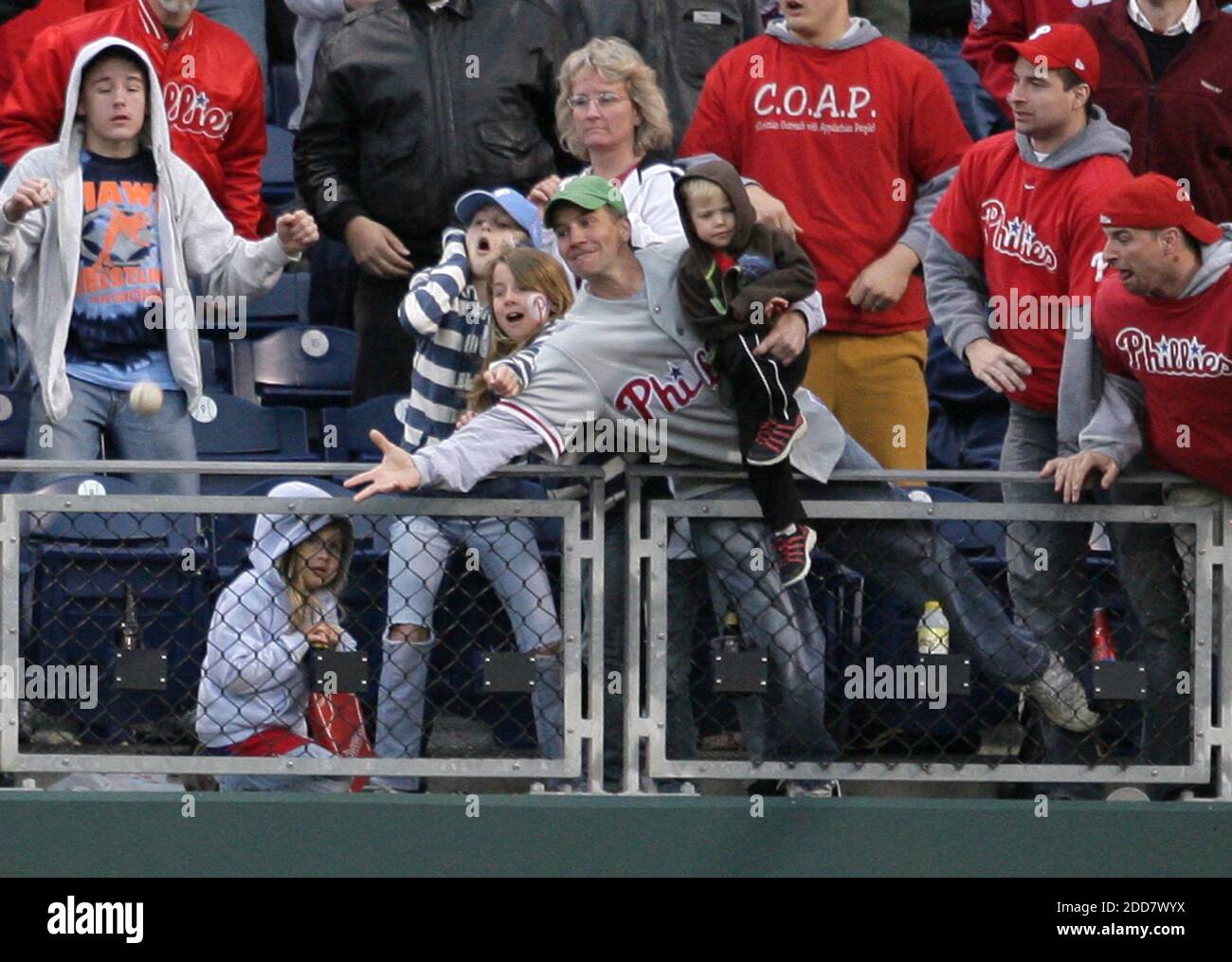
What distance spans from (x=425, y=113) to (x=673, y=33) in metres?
0.87

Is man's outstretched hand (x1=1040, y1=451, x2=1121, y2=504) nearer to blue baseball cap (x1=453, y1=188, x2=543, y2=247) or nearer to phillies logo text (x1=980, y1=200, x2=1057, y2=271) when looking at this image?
phillies logo text (x1=980, y1=200, x2=1057, y2=271)

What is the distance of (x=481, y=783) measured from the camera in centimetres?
661

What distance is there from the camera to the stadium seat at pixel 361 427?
7.68m

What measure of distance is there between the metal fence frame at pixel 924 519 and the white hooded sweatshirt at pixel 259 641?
29.4 inches

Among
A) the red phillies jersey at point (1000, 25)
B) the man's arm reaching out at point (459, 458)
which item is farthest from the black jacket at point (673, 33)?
the man's arm reaching out at point (459, 458)

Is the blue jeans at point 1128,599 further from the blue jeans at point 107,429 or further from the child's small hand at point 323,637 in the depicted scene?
the blue jeans at point 107,429

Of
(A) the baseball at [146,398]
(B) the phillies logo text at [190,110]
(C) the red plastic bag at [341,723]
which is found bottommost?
(C) the red plastic bag at [341,723]

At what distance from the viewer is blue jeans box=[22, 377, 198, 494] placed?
708cm

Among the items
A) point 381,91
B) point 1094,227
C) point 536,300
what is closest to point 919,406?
point 1094,227

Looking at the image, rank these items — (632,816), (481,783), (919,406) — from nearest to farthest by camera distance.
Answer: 1. (632,816)
2. (481,783)
3. (919,406)

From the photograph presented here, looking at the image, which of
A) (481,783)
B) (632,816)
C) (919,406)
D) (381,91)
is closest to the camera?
(632,816)

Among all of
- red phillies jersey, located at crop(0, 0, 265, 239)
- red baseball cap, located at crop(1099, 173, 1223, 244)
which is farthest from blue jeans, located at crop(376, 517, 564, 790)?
red phillies jersey, located at crop(0, 0, 265, 239)
